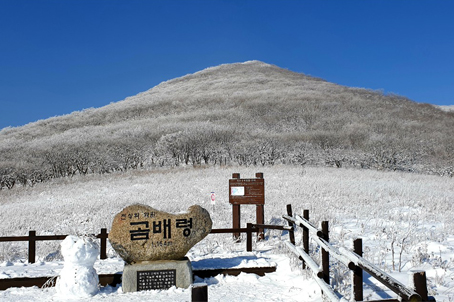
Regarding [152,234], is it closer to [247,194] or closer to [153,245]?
[153,245]

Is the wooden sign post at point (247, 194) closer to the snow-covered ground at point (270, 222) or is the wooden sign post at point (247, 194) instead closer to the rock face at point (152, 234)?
the snow-covered ground at point (270, 222)

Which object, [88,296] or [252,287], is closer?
[88,296]

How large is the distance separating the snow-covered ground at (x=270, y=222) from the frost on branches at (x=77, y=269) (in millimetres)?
299

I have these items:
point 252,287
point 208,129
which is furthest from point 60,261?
point 208,129

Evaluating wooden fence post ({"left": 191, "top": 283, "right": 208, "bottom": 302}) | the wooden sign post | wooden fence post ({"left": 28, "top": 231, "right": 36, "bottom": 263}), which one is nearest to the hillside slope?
the wooden sign post

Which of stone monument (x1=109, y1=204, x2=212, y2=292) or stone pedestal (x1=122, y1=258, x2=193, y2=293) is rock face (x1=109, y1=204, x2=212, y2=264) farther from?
stone pedestal (x1=122, y1=258, x2=193, y2=293)

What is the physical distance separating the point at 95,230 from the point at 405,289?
11638 mm

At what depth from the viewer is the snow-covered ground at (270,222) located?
749 cm

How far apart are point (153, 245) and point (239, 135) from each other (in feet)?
132

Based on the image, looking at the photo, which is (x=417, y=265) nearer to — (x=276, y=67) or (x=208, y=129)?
(x=208, y=129)

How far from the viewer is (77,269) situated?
727 cm

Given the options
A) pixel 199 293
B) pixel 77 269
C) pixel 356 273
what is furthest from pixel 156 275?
pixel 199 293

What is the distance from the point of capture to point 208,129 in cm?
4944

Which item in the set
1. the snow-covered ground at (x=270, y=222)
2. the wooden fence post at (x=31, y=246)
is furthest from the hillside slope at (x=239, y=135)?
Answer: the wooden fence post at (x=31, y=246)
